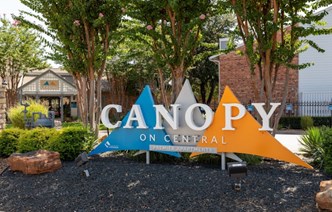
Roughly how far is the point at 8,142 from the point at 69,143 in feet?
6.79

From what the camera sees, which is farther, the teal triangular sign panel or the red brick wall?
the red brick wall

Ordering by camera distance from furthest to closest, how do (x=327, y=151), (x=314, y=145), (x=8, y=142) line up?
(x=8, y=142) → (x=314, y=145) → (x=327, y=151)

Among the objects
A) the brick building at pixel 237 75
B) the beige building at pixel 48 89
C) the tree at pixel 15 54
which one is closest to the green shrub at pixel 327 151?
the brick building at pixel 237 75

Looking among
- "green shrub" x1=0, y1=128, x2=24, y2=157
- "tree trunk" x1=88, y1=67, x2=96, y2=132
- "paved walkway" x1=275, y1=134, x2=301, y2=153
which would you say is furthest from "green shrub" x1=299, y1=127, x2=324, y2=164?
"green shrub" x1=0, y1=128, x2=24, y2=157

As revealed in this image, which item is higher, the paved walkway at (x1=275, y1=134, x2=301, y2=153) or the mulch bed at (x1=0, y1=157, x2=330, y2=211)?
the mulch bed at (x1=0, y1=157, x2=330, y2=211)

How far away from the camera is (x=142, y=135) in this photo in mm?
7059

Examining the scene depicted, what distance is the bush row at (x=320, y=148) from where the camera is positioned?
582cm

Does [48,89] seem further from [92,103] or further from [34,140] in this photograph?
[34,140]

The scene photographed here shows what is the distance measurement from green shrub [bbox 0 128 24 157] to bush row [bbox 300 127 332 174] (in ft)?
21.7

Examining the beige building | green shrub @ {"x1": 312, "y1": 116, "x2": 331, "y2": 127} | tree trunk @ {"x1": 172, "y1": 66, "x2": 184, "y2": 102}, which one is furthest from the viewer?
the beige building

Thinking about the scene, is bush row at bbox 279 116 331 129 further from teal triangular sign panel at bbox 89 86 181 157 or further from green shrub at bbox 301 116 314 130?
teal triangular sign panel at bbox 89 86 181 157

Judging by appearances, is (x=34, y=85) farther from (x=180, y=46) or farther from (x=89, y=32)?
(x=180, y=46)

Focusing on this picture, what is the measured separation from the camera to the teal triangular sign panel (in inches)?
273

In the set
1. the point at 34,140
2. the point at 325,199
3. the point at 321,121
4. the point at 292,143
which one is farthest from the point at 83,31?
the point at 321,121
